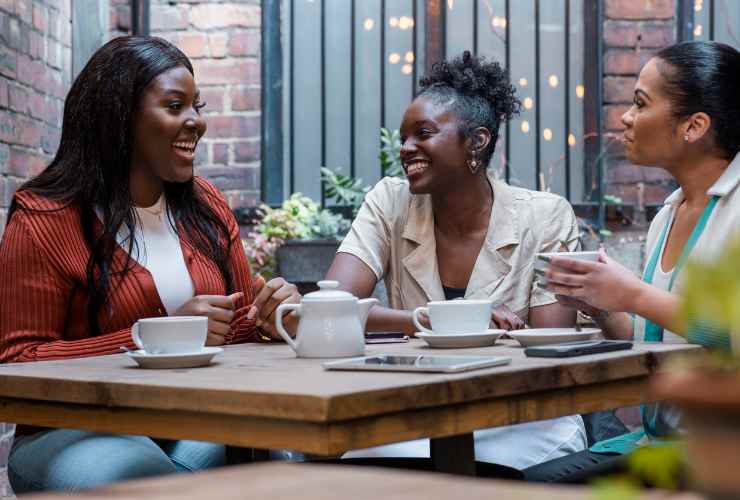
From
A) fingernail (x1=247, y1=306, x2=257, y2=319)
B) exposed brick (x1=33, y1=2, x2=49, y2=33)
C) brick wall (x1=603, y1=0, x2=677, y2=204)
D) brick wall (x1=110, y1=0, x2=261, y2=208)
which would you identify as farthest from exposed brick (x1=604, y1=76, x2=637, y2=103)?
fingernail (x1=247, y1=306, x2=257, y2=319)

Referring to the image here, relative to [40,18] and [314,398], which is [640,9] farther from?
[314,398]

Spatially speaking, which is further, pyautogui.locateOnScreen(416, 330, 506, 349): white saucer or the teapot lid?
pyautogui.locateOnScreen(416, 330, 506, 349): white saucer

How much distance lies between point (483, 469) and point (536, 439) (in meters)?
0.28

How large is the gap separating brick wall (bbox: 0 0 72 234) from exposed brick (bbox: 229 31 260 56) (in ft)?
3.13

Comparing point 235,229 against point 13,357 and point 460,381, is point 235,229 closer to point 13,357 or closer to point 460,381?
point 13,357

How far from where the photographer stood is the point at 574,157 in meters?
4.76

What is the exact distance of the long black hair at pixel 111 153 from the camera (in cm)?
231

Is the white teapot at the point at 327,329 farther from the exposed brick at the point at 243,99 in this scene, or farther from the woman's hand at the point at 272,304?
the exposed brick at the point at 243,99

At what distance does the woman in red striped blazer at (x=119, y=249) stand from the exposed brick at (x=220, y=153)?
6.93 feet

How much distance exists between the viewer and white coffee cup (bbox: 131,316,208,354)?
176 cm

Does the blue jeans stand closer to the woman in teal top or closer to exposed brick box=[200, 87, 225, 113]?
the woman in teal top

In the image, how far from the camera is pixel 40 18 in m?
3.56

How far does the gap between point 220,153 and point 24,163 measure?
1478 millimetres

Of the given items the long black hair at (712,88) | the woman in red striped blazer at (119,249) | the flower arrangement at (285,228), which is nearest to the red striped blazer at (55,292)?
the woman in red striped blazer at (119,249)
